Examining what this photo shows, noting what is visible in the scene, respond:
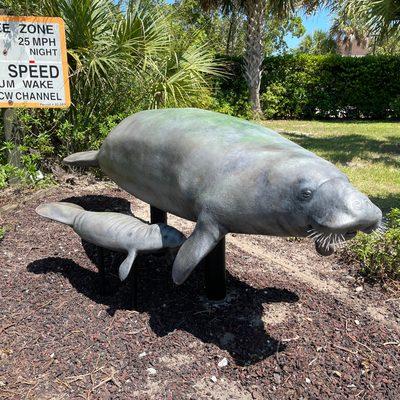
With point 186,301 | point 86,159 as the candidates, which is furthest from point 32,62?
point 186,301

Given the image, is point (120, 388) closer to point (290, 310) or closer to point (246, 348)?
point (246, 348)

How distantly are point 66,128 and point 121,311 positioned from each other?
3534 millimetres

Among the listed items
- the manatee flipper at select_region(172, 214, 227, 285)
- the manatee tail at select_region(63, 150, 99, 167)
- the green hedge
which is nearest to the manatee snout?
the manatee flipper at select_region(172, 214, 227, 285)

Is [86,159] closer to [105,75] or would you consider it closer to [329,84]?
[105,75]

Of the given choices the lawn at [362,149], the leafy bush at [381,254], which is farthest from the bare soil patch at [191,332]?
the lawn at [362,149]

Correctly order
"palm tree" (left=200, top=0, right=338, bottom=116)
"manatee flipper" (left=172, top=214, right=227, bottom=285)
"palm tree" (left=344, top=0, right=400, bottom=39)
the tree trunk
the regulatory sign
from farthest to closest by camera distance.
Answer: the tree trunk, "palm tree" (left=200, top=0, right=338, bottom=116), "palm tree" (left=344, top=0, right=400, bottom=39), the regulatory sign, "manatee flipper" (left=172, top=214, right=227, bottom=285)

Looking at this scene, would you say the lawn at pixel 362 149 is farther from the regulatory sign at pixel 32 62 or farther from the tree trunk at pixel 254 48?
the regulatory sign at pixel 32 62

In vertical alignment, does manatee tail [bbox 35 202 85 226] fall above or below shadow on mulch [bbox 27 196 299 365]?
above

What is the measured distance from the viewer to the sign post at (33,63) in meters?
Answer: 5.05

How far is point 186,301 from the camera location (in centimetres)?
328

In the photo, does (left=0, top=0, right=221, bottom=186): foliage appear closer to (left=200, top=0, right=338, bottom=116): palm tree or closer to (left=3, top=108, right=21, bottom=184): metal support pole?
(left=3, top=108, right=21, bottom=184): metal support pole

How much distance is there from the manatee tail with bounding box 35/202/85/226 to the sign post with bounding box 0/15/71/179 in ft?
7.98

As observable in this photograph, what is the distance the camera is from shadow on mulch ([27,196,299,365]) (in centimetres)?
289

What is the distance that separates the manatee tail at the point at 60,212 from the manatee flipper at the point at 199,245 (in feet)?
3.82
